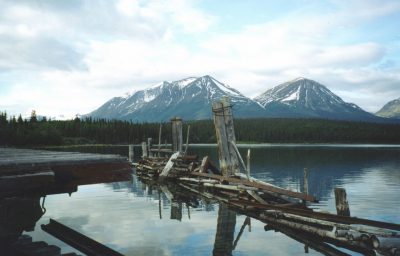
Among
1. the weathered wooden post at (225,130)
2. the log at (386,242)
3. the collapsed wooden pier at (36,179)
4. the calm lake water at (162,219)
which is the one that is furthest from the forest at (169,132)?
the collapsed wooden pier at (36,179)

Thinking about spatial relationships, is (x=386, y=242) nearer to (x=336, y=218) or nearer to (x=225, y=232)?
(x=336, y=218)

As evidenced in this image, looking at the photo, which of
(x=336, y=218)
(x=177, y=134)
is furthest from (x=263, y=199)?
(x=177, y=134)

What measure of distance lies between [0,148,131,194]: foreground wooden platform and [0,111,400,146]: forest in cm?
9976

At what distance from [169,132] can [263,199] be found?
11917 cm

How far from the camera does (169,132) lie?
138125 millimetres

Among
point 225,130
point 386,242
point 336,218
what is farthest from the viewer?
point 225,130

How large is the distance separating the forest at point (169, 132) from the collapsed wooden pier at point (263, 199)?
76.9 metres

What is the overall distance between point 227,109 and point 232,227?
8.62 meters

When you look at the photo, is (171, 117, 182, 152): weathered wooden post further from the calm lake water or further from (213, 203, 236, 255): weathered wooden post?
(213, 203, 236, 255): weathered wooden post

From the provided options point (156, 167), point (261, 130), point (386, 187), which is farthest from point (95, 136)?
point (386, 187)

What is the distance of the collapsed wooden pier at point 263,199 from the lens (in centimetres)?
1162

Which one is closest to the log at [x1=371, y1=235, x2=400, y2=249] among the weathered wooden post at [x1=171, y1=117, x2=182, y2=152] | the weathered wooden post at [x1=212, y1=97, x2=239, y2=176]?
the weathered wooden post at [x1=212, y1=97, x2=239, y2=176]

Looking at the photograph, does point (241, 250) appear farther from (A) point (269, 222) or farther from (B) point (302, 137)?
(B) point (302, 137)

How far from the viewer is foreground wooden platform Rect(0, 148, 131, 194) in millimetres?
3496
